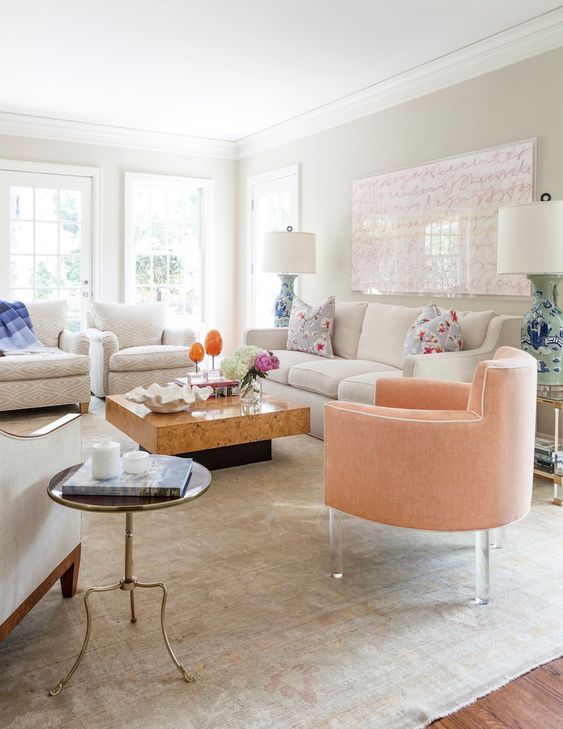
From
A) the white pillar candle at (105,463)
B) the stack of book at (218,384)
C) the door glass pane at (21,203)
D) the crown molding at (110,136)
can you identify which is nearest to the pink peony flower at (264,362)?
the stack of book at (218,384)

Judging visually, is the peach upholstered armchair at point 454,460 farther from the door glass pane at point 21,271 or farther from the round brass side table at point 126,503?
the door glass pane at point 21,271

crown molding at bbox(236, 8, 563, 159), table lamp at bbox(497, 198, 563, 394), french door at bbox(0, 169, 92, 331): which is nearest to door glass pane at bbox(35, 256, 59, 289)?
french door at bbox(0, 169, 92, 331)

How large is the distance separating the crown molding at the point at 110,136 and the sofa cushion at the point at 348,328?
293 centimetres

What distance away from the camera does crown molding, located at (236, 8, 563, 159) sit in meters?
3.80

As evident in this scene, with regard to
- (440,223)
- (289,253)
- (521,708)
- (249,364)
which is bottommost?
(521,708)

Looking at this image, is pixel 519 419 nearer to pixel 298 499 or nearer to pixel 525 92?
pixel 298 499

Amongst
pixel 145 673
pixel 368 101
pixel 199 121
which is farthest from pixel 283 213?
pixel 145 673

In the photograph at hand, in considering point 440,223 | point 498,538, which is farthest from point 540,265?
point 440,223

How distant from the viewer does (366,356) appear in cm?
475

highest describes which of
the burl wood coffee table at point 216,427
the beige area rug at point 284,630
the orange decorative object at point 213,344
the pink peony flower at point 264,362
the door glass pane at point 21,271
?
the door glass pane at point 21,271

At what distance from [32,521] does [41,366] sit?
331 cm

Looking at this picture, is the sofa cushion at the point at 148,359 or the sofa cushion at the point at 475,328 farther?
the sofa cushion at the point at 148,359

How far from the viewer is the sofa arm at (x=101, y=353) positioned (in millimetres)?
5320

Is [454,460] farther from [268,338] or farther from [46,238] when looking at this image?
[46,238]
